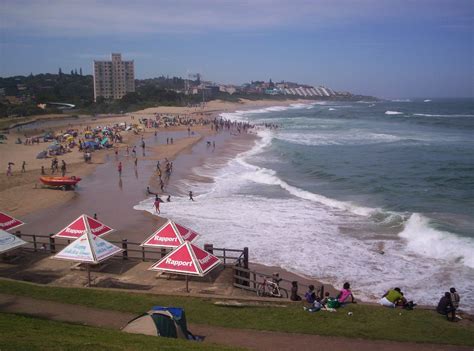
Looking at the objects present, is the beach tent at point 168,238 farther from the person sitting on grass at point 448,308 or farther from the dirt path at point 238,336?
the person sitting on grass at point 448,308

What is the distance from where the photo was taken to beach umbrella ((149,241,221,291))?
1173cm

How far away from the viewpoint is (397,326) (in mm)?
10430

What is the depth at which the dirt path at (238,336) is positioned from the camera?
9555mm

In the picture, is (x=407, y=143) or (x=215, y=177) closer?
(x=215, y=177)

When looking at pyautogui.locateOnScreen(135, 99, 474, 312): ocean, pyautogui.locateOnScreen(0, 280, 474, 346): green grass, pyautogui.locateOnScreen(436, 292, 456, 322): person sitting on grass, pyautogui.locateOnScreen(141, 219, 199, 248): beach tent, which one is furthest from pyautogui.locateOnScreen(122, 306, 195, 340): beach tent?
pyautogui.locateOnScreen(135, 99, 474, 312): ocean

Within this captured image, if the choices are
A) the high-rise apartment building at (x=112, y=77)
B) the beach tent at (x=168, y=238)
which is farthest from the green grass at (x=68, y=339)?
the high-rise apartment building at (x=112, y=77)

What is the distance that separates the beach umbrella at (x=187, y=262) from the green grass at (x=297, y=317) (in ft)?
2.23

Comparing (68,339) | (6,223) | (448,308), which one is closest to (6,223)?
(6,223)

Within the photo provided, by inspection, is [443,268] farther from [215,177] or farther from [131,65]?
[131,65]

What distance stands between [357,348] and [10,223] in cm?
1151

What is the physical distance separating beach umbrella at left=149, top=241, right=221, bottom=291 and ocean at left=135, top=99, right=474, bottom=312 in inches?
192

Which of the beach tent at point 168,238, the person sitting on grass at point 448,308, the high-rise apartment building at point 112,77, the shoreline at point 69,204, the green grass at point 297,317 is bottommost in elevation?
the shoreline at point 69,204

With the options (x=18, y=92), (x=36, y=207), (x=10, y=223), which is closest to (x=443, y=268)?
(x=10, y=223)

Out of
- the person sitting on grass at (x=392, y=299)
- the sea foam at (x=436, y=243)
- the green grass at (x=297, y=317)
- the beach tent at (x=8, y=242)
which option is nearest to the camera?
the green grass at (x=297, y=317)
